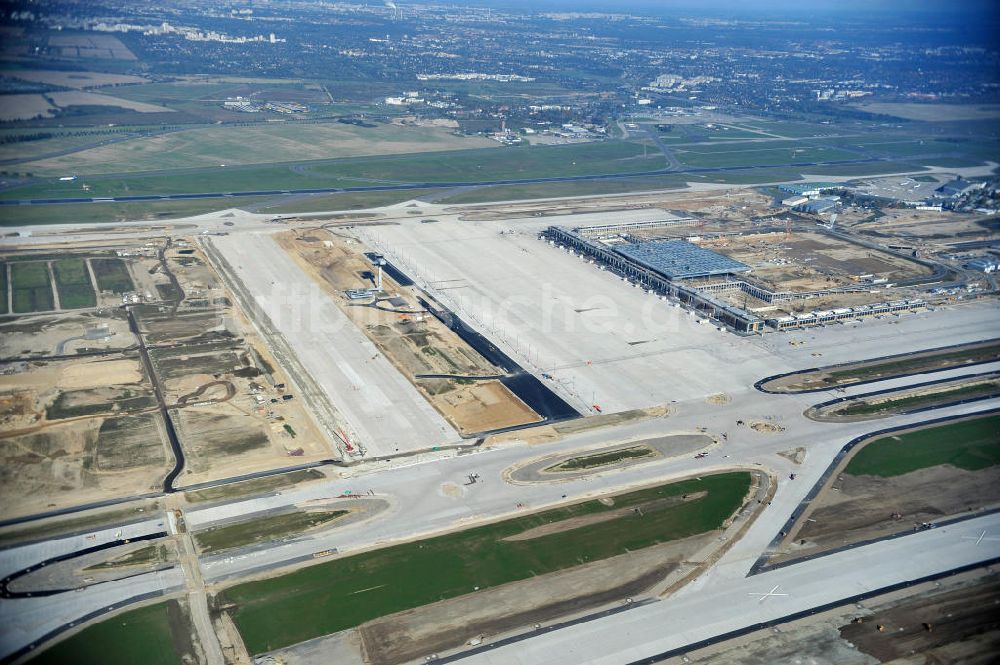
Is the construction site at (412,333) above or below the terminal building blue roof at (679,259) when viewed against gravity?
below

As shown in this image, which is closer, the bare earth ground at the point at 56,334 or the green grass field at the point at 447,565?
the green grass field at the point at 447,565

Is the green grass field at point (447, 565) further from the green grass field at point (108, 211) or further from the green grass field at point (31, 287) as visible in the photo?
the green grass field at point (108, 211)

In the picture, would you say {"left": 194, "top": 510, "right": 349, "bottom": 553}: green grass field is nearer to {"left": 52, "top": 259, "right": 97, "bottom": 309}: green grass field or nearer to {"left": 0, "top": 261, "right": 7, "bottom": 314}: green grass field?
{"left": 52, "top": 259, "right": 97, "bottom": 309}: green grass field

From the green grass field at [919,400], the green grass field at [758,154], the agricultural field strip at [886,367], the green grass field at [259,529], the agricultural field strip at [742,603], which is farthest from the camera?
the green grass field at [758,154]

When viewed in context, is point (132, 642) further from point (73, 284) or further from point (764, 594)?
point (73, 284)

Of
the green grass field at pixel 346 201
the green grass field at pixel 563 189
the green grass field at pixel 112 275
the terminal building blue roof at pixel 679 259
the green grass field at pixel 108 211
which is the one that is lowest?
the green grass field at pixel 112 275

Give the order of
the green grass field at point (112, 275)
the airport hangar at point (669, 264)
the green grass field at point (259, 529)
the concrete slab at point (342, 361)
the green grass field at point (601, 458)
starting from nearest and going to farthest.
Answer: the green grass field at point (259, 529) → the green grass field at point (601, 458) → the concrete slab at point (342, 361) → the airport hangar at point (669, 264) → the green grass field at point (112, 275)

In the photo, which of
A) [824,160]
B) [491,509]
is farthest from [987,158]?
[491,509]

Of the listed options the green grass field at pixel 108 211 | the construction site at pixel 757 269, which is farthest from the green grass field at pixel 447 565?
the green grass field at pixel 108 211

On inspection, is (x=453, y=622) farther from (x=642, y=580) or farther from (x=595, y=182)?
(x=595, y=182)
